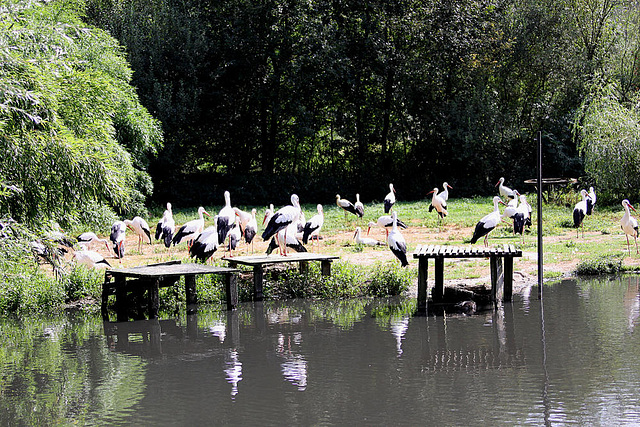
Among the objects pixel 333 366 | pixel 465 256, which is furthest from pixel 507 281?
pixel 333 366

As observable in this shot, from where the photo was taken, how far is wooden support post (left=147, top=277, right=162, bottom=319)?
11.0 m

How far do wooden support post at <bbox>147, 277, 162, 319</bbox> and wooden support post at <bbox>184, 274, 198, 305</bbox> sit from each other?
574mm

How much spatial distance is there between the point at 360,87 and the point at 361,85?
14 centimetres

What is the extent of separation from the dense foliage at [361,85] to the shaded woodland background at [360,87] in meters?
0.06

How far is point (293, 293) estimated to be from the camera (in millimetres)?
12531

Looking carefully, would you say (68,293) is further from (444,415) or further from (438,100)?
(438,100)

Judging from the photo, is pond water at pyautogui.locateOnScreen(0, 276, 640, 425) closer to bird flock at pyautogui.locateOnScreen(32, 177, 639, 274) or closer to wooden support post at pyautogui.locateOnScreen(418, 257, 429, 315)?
wooden support post at pyautogui.locateOnScreen(418, 257, 429, 315)

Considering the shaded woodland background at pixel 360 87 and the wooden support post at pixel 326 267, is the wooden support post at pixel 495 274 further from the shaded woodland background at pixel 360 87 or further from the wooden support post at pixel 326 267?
the shaded woodland background at pixel 360 87

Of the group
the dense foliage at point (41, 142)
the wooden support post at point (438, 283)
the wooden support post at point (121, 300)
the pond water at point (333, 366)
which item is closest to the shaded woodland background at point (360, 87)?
the dense foliage at point (41, 142)

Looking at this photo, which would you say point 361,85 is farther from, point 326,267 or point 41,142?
point 41,142

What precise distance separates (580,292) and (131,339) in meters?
6.94

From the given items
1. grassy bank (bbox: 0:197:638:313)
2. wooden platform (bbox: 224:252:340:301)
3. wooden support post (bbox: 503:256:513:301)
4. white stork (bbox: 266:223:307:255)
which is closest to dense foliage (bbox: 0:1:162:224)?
grassy bank (bbox: 0:197:638:313)

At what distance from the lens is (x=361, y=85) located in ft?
101

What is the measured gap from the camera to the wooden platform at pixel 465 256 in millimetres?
10672
